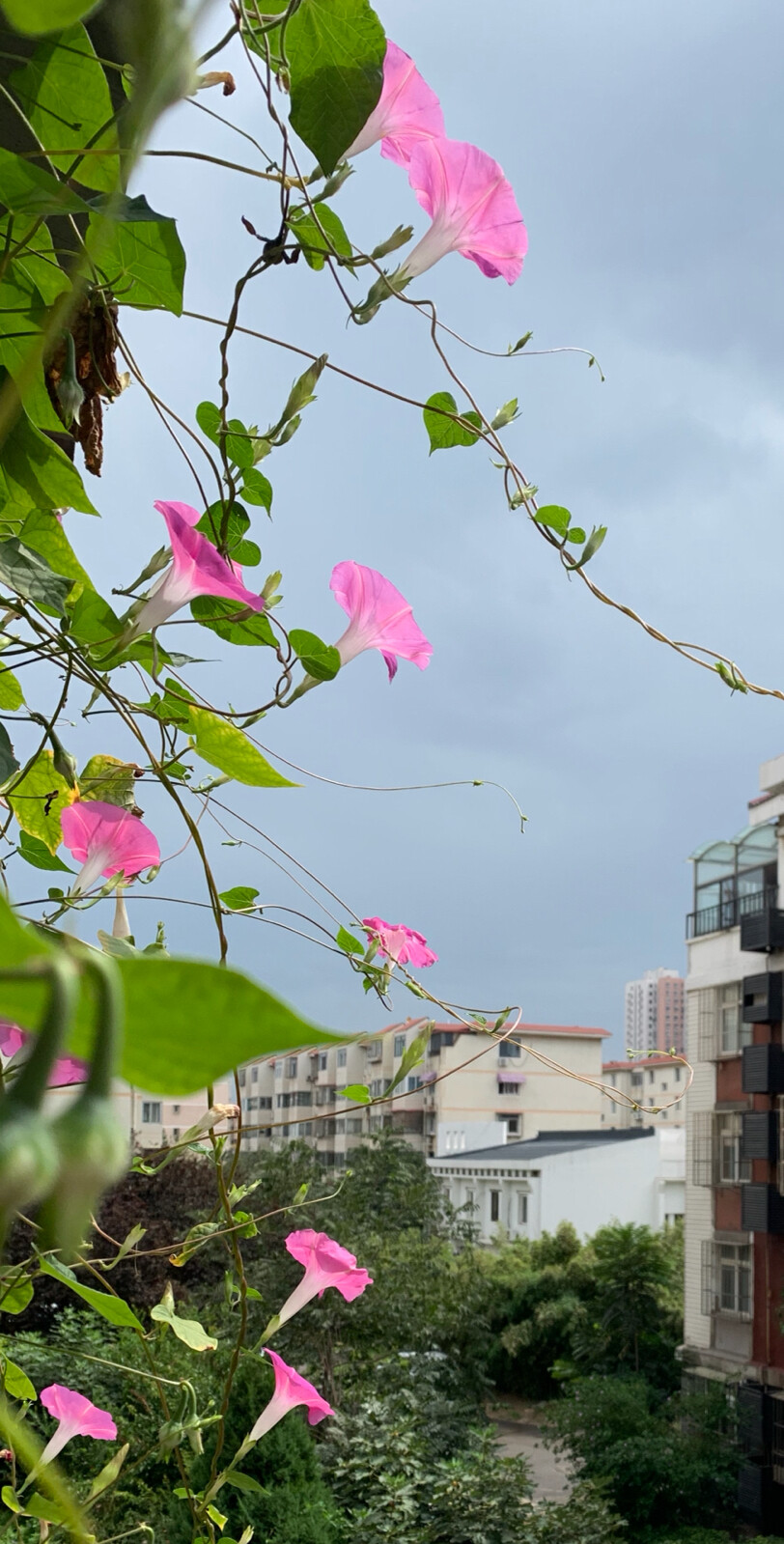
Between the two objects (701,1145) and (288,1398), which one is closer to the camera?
(288,1398)

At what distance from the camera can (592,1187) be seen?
21469mm

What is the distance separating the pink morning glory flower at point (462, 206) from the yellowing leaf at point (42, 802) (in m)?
0.32

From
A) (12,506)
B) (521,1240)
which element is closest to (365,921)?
(12,506)

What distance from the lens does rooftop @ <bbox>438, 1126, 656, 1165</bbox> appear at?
22516mm

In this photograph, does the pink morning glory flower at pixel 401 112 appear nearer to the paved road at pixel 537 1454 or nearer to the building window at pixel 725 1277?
the paved road at pixel 537 1454

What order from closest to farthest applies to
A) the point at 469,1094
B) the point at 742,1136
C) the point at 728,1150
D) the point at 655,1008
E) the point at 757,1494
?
the point at 757,1494 → the point at 742,1136 → the point at 728,1150 → the point at 469,1094 → the point at 655,1008

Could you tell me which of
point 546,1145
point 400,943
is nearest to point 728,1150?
point 546,1145

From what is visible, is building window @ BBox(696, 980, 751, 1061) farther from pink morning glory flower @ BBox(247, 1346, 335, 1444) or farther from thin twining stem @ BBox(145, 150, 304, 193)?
thin twining stem @ BBox(145, 150, 304, 193)

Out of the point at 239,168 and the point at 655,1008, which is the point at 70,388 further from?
the point at 655,1008

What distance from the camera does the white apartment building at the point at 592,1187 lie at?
69.6 ft

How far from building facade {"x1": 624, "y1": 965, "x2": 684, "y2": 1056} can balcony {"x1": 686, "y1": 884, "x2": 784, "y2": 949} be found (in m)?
46.3

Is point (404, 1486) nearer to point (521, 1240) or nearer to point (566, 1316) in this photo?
point (566, 1316)

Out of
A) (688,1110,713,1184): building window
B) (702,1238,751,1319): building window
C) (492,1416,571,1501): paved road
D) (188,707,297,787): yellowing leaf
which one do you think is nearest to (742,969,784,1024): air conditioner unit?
(688,1110,713,1184): building window

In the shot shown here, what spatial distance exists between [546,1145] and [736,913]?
1155 centimetres
